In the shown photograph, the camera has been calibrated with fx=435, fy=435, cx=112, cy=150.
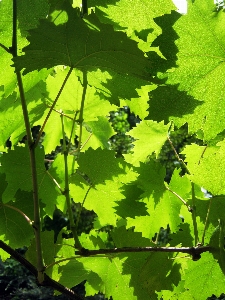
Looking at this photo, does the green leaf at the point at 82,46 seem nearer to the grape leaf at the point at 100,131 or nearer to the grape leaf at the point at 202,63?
the grape leaf at the point at 202,63

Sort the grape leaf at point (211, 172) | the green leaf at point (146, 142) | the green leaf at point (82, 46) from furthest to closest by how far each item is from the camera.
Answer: the green leaf at point (146, 142), the grape leaf at point (211, 172), the green leaf at point (82, 46)

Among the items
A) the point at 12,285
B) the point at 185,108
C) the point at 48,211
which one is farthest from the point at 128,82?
the point at 12,285

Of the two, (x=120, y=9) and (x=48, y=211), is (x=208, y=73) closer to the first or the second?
(x=120, y=9)

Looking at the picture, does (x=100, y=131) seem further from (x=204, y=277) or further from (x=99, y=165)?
(x=204, y=277)

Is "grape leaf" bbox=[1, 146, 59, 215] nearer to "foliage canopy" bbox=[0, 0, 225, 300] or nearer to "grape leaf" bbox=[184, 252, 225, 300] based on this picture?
"foliage canopy" bbox=[0, 0, 225, 300]

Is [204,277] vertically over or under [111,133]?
under

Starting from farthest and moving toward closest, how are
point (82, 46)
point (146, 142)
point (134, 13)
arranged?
point (146, 142), point (134, 13), point (82, 46)

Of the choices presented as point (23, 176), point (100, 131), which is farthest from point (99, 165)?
point (100, 131)

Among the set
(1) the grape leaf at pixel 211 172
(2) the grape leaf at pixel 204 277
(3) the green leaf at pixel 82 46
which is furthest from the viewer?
(2) the grape leaf at pixel 204 277

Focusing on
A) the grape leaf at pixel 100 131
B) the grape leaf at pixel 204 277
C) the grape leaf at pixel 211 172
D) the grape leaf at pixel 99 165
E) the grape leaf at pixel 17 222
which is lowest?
the grape leaf at pixel 204 277

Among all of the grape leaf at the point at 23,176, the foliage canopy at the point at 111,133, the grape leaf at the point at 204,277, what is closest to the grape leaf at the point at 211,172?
the foliage canopy at the point at 111,133

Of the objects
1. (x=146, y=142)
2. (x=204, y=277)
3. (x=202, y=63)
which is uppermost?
(x=202, y=63)

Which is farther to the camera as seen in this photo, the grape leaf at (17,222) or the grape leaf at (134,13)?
the grape leaf at (17,222)
